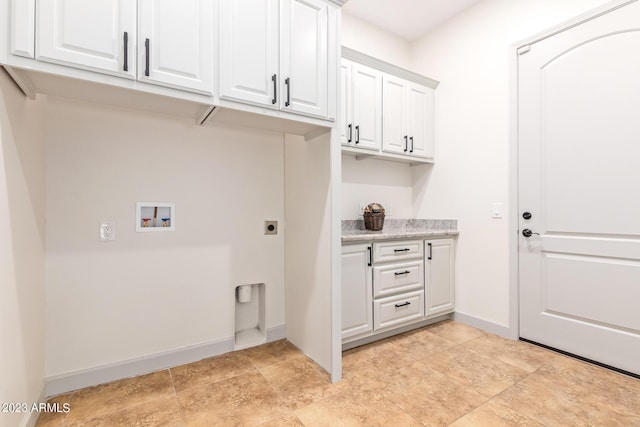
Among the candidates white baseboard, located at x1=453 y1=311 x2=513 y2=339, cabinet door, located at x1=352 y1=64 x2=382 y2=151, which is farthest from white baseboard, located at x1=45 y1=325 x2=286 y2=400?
white baseboard, located at x1=453 y1=311 x2=513 y2=339

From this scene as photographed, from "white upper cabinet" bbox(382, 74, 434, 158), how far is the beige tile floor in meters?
1.89

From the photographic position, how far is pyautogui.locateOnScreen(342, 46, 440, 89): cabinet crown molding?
105 inches

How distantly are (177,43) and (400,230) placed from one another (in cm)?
252

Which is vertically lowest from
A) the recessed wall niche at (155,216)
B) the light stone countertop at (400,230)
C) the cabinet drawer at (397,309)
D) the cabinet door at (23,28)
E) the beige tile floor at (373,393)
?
the beige tile floor at (373,393)

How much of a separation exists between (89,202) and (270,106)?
4.18ft

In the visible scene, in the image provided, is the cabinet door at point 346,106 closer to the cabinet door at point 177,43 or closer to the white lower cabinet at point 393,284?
the white lower cabinet at point 393,284

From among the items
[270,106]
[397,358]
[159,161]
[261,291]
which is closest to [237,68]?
[270,106]

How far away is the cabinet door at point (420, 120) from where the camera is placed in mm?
3109

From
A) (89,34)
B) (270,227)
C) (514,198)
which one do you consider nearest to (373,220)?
(270,227)

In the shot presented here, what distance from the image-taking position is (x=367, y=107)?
280 centimetres

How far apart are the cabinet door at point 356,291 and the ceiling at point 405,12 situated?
2401mm

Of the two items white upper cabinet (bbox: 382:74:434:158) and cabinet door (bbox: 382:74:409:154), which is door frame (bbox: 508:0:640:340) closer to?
white upper cabinet (bbox: 382:74:434:158)

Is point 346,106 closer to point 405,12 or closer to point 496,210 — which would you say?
point 405,12

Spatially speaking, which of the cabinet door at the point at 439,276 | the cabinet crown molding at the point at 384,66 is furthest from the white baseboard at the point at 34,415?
the cabinet crown molding at the point at 384,66
